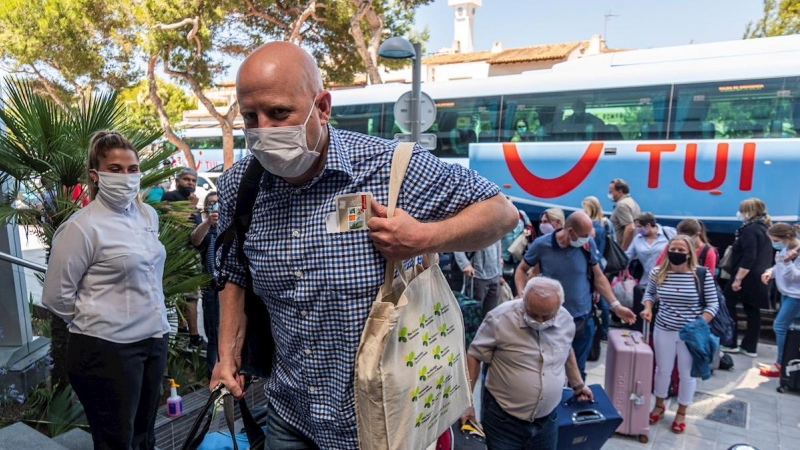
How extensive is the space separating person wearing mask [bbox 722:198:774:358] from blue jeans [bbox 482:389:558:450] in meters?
4.39

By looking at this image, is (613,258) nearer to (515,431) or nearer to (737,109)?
(515,431)

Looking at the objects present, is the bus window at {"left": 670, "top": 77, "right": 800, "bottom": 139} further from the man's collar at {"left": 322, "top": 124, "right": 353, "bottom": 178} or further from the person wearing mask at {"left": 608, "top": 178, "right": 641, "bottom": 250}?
the man's collar at {"left": 322, "top": 124, "right": 353, "bottom": 178}

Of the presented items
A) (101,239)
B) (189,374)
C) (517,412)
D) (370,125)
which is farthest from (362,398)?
A: (370,125)

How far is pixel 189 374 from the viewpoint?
4.83 metres

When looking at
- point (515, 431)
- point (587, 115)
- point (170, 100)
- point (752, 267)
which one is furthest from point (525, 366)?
point (170, 100)

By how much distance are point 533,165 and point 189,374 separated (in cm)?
830

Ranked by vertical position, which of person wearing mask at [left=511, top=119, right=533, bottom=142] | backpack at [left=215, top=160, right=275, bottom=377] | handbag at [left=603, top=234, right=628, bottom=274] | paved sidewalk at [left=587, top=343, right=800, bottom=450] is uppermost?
person wearing mask at [left=511, top=119, right=533, bottom=142]

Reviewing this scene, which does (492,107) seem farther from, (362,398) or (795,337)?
(362,398)

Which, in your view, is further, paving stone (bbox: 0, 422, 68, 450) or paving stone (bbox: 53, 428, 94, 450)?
paving stone (bbox: 53, 428, 94, 450)

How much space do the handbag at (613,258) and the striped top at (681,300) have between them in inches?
53.2

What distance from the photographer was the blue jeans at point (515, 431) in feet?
10.9

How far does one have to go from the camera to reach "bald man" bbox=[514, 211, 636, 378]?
492 centimetres

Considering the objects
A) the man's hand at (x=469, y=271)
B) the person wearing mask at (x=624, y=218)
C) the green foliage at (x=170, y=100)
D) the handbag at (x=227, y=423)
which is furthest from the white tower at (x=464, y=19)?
the handbag at (x=227, y=423)

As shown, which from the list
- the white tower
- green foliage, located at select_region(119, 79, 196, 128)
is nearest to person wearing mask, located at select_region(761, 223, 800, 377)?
green foliage, located at select_region(119, 79, 196, 128)
